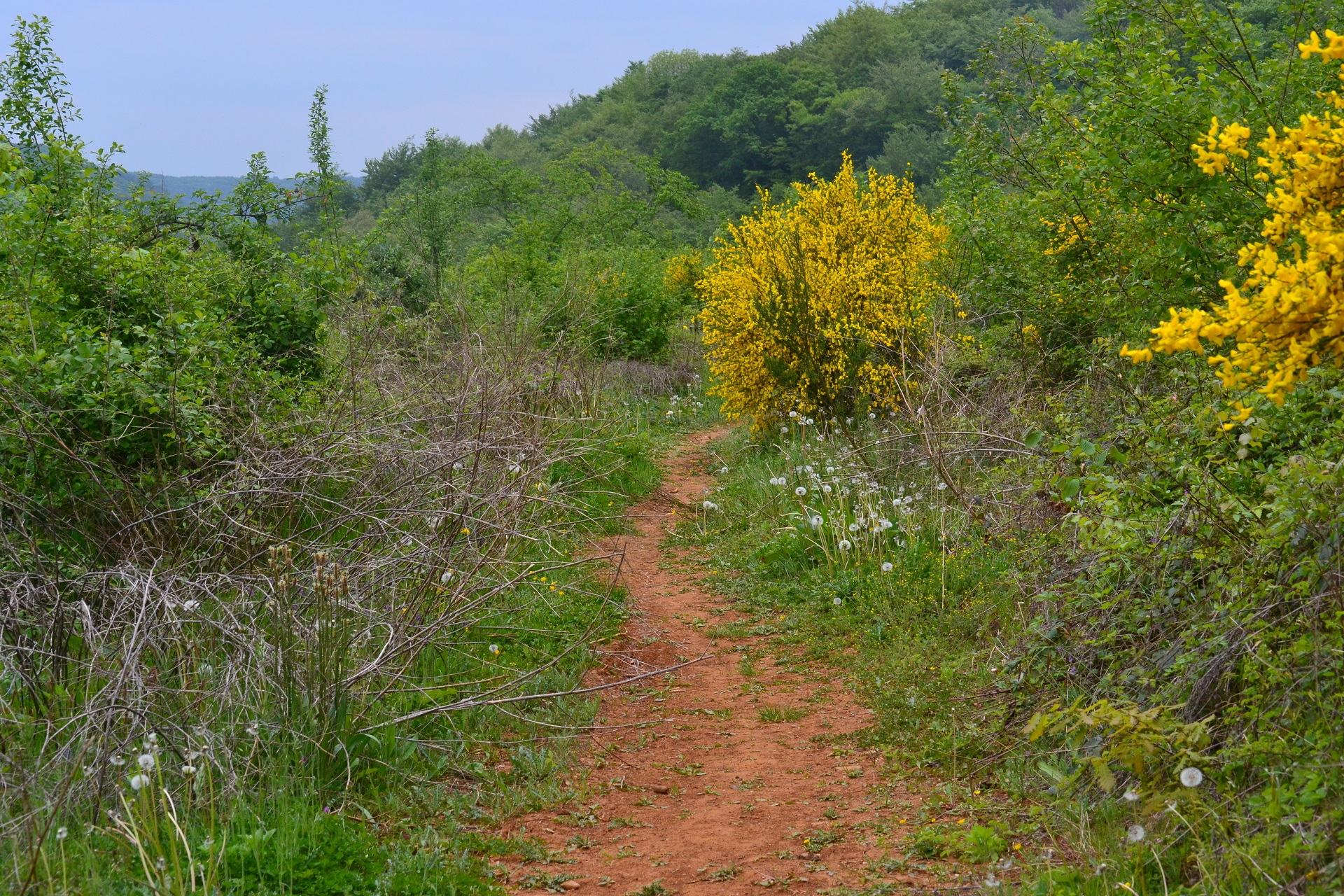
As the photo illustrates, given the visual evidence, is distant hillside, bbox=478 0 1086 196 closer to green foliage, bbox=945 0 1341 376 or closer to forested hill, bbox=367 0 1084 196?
forested hill, bbox=367 0 1084 196

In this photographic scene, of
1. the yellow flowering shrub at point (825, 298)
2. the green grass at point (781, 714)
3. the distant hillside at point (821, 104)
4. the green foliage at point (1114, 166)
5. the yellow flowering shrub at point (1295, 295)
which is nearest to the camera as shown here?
the yellow flowering shrub at point (1295, 295)

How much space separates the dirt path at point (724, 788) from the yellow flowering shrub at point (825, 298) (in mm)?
4693

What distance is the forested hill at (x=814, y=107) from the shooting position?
142ft

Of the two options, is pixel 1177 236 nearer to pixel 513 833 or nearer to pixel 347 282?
pixel 513 833

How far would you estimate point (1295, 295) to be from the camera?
233 cm

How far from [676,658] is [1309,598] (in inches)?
145

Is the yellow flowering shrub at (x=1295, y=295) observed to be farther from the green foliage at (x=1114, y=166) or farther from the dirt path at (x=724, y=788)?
the dirt path at (x=724, y=788)

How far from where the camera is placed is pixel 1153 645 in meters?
3.62

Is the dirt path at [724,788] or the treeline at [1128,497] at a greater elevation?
the treeline at [1128,497]

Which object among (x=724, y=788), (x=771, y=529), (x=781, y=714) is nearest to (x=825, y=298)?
(x=771, y=529)

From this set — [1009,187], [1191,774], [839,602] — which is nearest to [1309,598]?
[1191,774]

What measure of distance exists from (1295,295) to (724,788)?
9.99ft

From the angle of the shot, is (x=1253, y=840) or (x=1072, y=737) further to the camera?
(x=1072, y=737)

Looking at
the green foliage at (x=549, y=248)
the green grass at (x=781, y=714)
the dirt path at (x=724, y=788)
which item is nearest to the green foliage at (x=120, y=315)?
the green foliage at (x=549, y=248)
